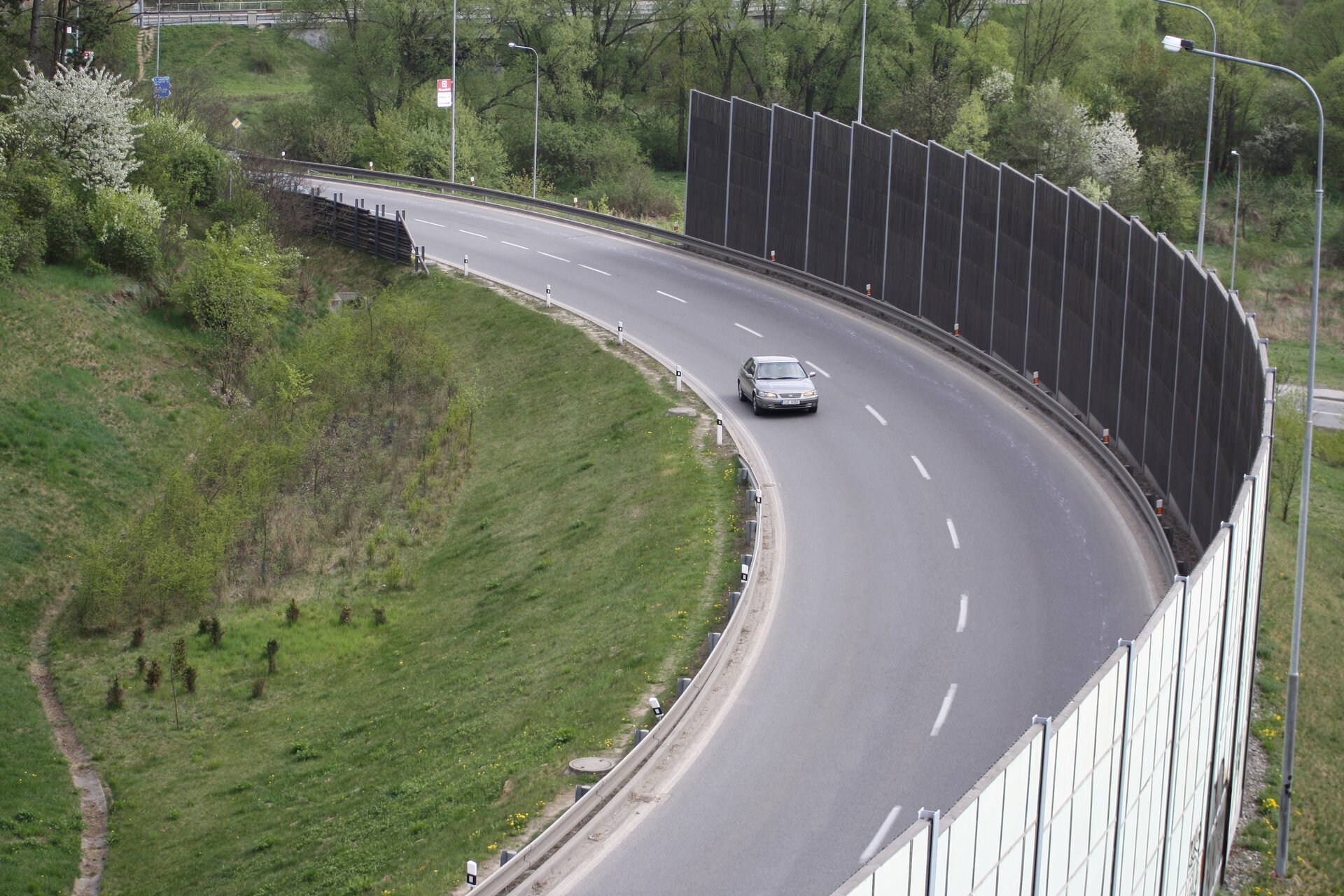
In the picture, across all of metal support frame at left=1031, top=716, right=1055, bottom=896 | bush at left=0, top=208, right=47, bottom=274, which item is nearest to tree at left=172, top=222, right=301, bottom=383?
bush at left=0, top=208, right=47, bottom=274

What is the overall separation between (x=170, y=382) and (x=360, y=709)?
63.3ft

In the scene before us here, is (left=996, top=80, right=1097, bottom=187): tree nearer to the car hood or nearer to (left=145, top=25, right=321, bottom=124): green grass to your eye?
the car hood

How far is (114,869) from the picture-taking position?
22.0 meters

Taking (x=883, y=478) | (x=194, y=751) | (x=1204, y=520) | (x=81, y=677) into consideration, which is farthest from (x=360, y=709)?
(x=1204, y=520)

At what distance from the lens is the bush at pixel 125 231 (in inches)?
1718

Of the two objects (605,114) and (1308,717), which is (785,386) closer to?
(1308,717)

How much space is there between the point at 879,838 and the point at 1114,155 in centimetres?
5941

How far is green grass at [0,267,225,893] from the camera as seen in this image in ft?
79.4

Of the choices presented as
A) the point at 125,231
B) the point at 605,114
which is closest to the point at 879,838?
the point at 125,231

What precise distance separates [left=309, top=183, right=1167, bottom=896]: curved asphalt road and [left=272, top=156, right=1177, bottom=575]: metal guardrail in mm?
396

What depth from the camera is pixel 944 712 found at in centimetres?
2025

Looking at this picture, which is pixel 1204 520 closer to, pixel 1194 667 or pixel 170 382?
pixel 1194 667

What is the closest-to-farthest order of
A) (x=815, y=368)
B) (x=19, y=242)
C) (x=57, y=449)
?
(x=57, y=449)
(x=815, y=368)
(x=19, y=242)

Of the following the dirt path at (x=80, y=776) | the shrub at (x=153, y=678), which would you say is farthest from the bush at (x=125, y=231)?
the shrub at (x=153, y=678)
